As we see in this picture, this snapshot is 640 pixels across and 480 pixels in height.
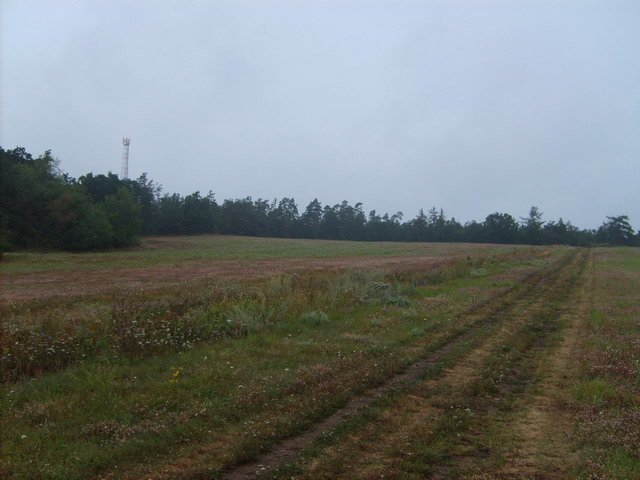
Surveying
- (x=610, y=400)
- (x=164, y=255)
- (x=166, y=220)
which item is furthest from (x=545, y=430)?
(x=166, y=220)

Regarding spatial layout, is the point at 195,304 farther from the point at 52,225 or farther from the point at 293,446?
the point at 52,225

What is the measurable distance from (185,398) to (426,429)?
11.0 feet

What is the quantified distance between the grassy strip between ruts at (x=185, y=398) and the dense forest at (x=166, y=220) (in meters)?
44.2

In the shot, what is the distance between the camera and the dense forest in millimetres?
61219

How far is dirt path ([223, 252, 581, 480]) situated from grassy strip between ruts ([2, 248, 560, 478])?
0.23 m

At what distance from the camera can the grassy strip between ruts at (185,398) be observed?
562 centimetres

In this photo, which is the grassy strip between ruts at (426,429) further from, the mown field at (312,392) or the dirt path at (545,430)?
the dirt path at (545,430)

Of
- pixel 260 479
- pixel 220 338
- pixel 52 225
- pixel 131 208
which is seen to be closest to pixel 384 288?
pixel 220 338

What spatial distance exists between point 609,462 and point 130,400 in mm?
5883

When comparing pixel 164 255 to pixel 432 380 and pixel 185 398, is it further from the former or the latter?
pixel 432 380

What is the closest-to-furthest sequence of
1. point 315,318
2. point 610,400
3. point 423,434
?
point 423,434 < point 610,400 < point 315,318

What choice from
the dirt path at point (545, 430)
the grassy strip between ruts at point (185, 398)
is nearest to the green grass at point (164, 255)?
the grassy strip between ruts at point (185, 398)

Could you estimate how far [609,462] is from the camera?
17.3ft

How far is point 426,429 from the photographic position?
6.36m
